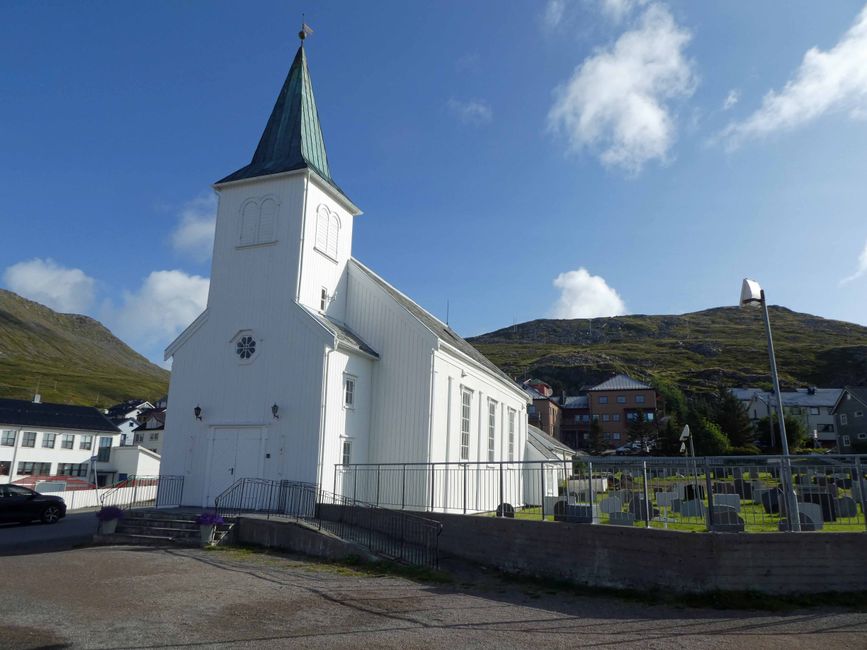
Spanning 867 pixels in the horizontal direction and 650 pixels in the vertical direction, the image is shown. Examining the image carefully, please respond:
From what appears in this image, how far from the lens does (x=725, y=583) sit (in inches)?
416

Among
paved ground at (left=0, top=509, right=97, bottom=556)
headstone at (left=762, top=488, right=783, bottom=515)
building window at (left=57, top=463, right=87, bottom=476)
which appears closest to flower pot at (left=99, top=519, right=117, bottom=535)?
paved ground at (left=0, top=509, right=97, bottom=556)

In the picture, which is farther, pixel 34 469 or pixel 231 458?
pixel 34 469

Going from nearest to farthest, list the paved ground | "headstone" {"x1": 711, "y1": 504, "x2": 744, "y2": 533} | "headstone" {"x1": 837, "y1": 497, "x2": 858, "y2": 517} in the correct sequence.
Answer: "headstone" {"x1": 711, "y1": 504, "x2": 744, "y2": 533}
"headstone" {"x1": 837, "y1": 497, "x2": 858, "y2": 517}
the paved ground

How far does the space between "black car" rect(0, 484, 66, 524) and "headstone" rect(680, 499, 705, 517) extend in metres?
23.2

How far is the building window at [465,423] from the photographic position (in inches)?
960

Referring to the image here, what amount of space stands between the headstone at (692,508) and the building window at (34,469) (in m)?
57.9

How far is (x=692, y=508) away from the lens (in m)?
12.4

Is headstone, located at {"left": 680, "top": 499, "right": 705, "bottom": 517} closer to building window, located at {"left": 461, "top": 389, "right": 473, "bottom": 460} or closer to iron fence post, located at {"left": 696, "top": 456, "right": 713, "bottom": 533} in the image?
iron fence post, located at {"left": 696, "top": 456, "right": 713, "bottom": 533}

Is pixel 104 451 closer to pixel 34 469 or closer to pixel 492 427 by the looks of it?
pixel 34 469

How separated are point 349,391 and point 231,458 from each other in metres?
4.28

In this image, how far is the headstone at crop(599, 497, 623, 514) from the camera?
43.2ft

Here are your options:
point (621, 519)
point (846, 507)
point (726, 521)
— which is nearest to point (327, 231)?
point (621, 519)

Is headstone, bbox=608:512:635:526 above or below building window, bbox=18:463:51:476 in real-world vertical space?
below

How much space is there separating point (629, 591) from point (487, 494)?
9687 mm
